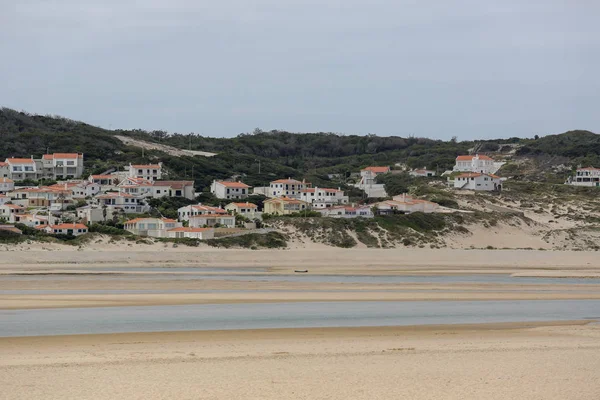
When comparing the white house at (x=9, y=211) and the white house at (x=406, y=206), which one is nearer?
the white house at (x=9, y=211)

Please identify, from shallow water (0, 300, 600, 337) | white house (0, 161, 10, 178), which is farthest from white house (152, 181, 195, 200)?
shallow water (0, 300, 600, 337)

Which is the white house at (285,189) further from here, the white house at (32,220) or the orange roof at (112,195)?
the white house at (32,220)

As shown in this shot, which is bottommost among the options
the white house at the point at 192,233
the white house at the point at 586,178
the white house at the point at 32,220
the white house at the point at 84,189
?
the white house at the point at 192,233

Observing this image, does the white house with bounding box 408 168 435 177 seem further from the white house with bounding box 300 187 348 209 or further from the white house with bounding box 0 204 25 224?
the white house with bounding box 0 204 25 224

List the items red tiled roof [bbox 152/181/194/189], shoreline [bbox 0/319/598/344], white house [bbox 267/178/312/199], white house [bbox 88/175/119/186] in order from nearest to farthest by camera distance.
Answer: shoreline [bbox 0/319/598/344]
red tiled roof [bbox 152/181/194/189]
white house [bbox 88/175/119/186]
white house [bbox 267/178/312/199]

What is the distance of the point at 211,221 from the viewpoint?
153ft

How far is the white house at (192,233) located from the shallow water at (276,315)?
808 inches

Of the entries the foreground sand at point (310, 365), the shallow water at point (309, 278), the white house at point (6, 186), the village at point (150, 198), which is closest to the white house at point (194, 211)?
the village at point (150, 198)

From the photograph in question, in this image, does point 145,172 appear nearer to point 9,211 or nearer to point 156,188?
point 156,188

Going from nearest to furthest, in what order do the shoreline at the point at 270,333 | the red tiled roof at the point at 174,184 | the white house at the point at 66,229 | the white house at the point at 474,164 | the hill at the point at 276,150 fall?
the shoreline at the point at 270,333, the white house at the point at 66,229, the red tiled roof at the point at 174,184, the hill at the point at 276,150, the white house at the point at 474,164

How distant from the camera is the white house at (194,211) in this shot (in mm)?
48631

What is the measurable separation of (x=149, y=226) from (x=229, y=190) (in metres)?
16.6

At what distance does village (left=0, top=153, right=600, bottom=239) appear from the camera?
45.2 meters

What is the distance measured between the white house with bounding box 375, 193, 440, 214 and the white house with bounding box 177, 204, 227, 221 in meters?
12.3
